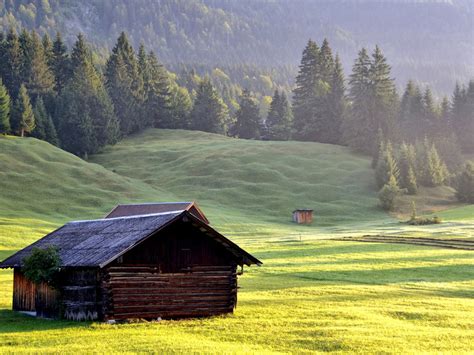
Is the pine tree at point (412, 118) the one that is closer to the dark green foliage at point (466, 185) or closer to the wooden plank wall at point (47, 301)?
the dark green foliage at point (466, 185)

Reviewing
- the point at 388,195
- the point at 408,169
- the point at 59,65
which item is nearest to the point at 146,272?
the point at 388,195

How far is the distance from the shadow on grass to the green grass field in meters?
0.10

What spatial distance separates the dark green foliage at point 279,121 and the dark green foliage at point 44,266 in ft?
413

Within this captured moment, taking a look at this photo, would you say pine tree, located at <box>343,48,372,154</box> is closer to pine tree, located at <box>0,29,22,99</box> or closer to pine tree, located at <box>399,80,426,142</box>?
pine tree, located at <box>399,80,426,142</box>

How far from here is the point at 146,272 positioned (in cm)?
3844

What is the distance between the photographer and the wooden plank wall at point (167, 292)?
37.4m

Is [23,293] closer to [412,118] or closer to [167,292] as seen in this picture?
[167,292]

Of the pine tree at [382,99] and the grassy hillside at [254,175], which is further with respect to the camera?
the pine tree at [382,99]

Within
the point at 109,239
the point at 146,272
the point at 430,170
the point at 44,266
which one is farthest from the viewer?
the point at 430,170

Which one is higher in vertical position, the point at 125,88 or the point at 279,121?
the point at 125,88

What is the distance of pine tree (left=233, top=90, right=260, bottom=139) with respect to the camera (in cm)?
17388

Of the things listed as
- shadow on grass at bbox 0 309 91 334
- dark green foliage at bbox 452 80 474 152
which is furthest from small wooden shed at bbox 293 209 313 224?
shadow on grass at bbox 0 309 91 334

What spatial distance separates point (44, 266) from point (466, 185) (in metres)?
86.2

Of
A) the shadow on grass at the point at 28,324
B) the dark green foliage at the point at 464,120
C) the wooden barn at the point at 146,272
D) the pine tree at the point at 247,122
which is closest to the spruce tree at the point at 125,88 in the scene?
the pine tree at the point at 247,122
